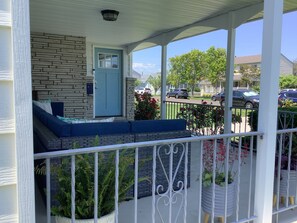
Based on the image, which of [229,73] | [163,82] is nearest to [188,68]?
[163,82]

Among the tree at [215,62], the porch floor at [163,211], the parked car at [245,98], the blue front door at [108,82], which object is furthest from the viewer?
the tree at [215,62]

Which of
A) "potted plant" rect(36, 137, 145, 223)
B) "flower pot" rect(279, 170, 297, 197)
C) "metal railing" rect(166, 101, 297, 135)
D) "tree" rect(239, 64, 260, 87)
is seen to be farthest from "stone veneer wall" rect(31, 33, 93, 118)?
"tree" rect(239, 64, 260, 87)

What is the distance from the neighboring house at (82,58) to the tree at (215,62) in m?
23.8

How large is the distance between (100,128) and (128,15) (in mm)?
2754

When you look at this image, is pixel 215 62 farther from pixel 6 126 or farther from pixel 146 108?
pixel 6 126

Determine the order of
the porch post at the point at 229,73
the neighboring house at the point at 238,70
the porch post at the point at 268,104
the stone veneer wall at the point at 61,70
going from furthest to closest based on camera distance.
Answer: the neighboring house at the point at 238,70, the stone veneer wall at the point at 61,70, the porch post at the point at 229,73, the porch post at the point at 268,104

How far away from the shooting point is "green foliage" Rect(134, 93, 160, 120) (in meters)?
7.64

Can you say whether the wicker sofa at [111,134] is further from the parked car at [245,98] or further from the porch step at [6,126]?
the parked car at [245,98]

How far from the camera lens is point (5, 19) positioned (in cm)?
101

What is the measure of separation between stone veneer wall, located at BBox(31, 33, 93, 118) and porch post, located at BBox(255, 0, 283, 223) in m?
5.47

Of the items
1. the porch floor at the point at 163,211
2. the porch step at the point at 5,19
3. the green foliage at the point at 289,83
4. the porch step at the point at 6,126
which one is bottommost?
the porch floor at the point at 163,211

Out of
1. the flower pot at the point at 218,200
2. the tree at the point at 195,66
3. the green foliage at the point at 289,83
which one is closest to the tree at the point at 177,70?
the tree at the point at 195,66

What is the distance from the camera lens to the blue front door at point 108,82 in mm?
8078

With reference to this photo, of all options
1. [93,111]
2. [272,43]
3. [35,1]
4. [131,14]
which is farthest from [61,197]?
[93,111]
